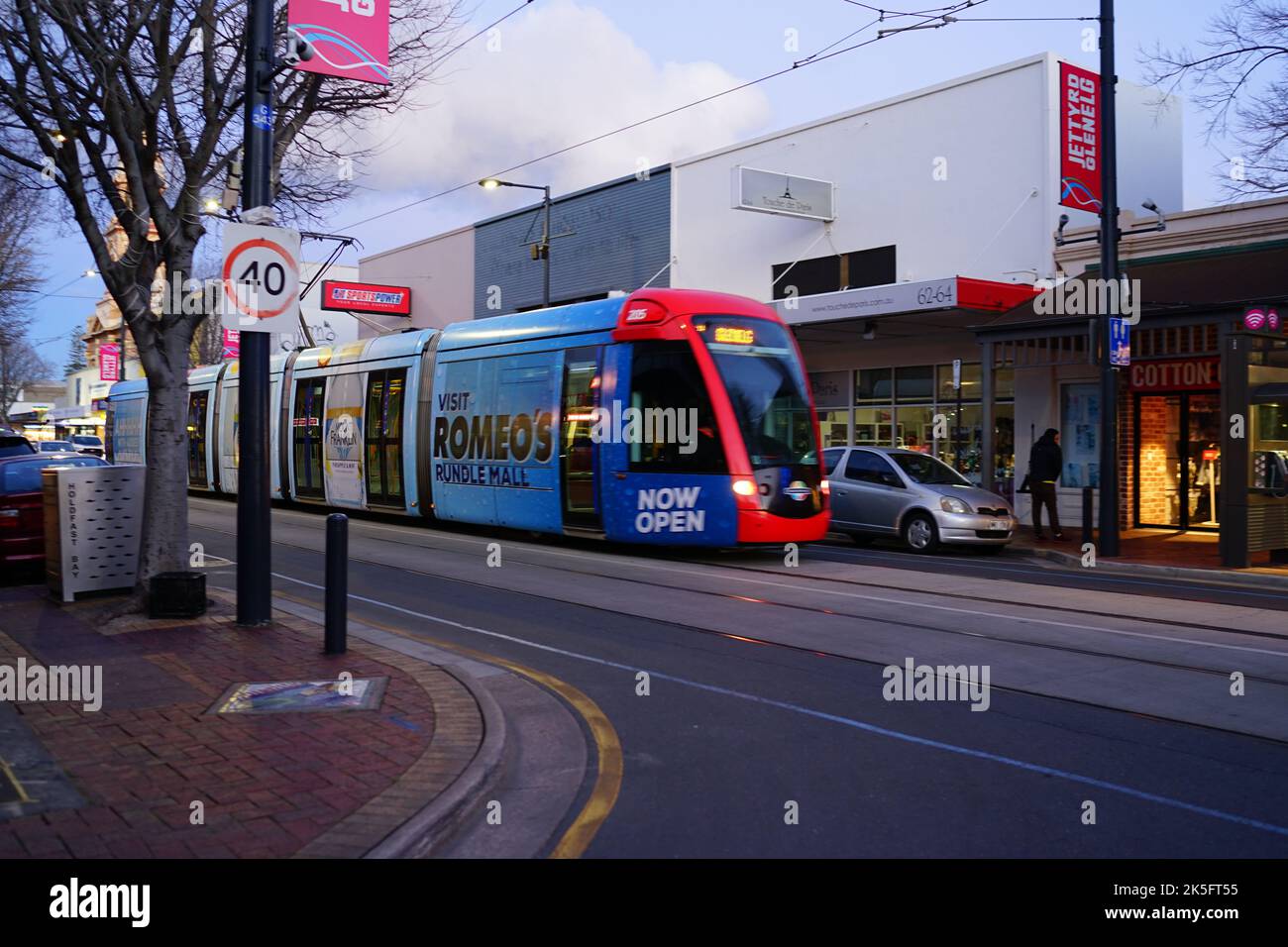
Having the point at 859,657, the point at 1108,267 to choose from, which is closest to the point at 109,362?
the point at 1108,267

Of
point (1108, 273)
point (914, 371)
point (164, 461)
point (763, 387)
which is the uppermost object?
point (1108, 273)

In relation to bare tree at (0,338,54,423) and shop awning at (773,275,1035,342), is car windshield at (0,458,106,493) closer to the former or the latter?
shop awning at (773,275,1035,342)

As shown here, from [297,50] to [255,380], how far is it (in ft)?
8.93

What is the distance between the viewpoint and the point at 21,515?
12.5m

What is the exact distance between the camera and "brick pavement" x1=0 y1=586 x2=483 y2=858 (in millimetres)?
4652

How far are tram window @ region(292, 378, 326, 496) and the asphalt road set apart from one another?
8.40 m

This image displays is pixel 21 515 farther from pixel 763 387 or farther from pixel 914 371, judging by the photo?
pixel 914 371

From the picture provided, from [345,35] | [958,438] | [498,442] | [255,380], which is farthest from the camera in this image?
[958,438]

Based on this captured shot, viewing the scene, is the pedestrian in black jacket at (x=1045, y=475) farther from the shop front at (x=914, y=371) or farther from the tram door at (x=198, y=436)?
the tram door at (x=198, y=436)

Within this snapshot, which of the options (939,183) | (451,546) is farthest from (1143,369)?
(451,546)

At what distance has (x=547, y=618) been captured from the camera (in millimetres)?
10344

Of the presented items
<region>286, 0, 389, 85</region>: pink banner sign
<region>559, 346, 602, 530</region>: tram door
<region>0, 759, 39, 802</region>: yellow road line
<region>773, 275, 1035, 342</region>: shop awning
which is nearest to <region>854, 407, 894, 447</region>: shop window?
<region>773, 275, 1035, 342</region>: shop awning
